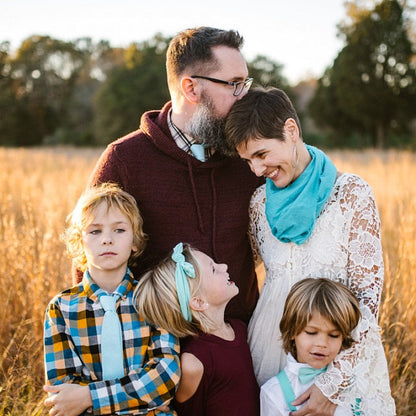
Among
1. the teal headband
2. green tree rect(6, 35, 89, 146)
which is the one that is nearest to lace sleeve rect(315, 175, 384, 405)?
the teal headband

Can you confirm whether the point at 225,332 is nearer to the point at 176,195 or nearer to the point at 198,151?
the point at 176,195

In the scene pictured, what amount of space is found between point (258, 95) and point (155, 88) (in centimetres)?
2578

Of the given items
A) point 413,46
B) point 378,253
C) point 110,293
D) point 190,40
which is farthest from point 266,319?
point 413,46

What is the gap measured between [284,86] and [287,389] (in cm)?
1756

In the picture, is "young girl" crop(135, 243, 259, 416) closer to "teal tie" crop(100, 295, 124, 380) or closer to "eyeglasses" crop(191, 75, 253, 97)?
"teal tie" crop(100, 295, 124, 380)

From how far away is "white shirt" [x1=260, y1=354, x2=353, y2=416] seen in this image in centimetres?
227

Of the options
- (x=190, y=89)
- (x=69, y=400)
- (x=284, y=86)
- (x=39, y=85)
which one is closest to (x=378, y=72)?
(x=284, y=86)

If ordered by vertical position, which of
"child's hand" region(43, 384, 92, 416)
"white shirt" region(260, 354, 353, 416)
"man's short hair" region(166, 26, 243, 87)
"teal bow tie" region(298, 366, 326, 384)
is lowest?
"white shirt" region(260, 354, 353, 416)

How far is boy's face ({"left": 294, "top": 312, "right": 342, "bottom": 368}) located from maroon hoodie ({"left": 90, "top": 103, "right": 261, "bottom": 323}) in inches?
25.6

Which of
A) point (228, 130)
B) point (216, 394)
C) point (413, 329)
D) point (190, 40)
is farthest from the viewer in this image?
point (413, 329)

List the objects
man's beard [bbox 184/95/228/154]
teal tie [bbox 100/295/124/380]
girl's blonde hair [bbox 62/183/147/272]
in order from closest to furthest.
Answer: teal tie [bbox 100/295/124/380] < girl's blonde hair [bbox 62/183/147/272] < man's beard [bbox 184/95/228/154]

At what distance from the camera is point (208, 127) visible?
2703 millimetres

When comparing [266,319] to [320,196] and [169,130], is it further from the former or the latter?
[169,130]

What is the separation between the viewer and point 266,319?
2576mm
